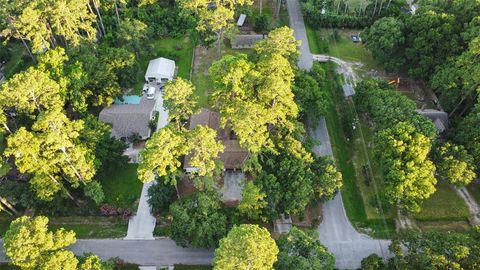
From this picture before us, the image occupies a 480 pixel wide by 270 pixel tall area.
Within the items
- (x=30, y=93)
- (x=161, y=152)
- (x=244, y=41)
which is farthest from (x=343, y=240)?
(x=30, y=93)

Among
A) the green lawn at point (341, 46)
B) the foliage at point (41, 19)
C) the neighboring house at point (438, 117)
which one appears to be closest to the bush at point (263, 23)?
the green lawn at point (341, 46)

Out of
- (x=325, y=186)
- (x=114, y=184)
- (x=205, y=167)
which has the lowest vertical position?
(x=114, y=184)

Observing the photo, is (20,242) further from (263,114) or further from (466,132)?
(466,132)

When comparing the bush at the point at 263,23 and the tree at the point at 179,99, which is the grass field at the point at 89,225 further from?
the bush at the point at 263,23

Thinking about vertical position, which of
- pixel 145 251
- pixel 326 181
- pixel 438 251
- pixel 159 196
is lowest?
pixel 145 251

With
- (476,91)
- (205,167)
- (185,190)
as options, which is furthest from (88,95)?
(476,91)

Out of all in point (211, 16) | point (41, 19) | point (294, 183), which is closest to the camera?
point (294, 183)

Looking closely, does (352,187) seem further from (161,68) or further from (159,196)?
(161,68)
